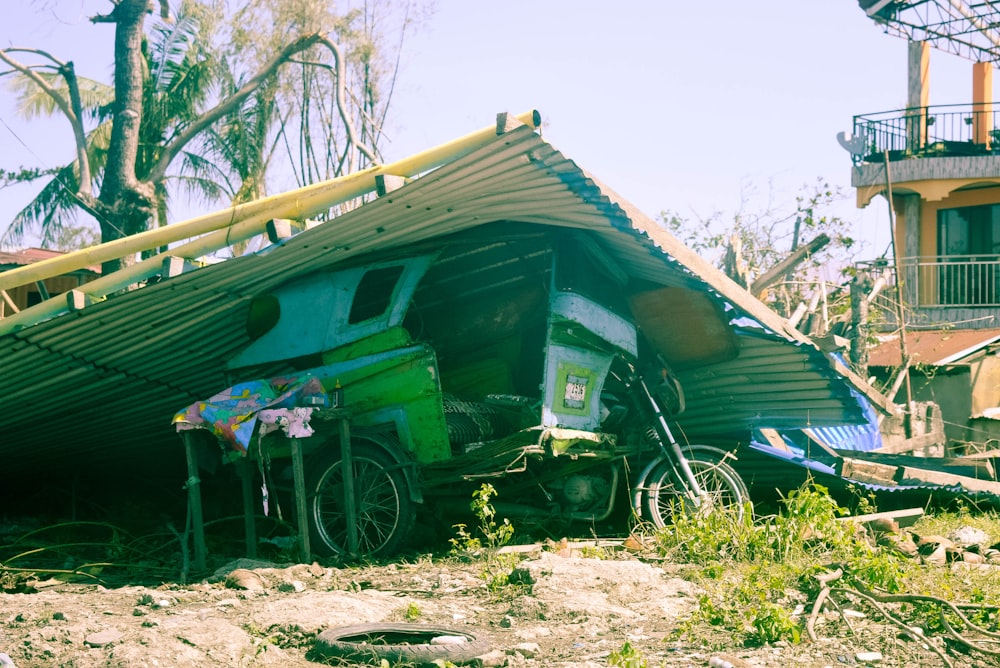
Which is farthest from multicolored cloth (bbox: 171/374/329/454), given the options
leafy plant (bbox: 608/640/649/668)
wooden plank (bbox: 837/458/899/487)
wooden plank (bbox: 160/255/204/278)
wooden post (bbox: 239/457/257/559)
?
wooden plank (bbox: 837/458/899/487)

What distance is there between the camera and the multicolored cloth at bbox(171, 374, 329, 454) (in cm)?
686

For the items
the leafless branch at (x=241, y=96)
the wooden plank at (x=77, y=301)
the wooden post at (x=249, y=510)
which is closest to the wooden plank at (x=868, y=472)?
the wooden post at (x=249, y=510)

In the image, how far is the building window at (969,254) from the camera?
22297 mm

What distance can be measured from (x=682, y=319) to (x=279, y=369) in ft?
10.6

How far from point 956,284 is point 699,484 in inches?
702

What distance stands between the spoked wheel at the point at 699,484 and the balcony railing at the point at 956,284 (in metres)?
15.5

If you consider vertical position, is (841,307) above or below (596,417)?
above

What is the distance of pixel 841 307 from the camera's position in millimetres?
14273

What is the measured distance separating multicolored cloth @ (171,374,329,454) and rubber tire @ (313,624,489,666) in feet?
6.76

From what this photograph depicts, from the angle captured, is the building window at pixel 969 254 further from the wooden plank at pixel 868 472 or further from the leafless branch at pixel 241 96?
the wooden plank at pixel 868 472

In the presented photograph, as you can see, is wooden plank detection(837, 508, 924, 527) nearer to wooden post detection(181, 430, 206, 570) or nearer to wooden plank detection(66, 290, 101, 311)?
wooden post detection(181, 430, 206, 570)

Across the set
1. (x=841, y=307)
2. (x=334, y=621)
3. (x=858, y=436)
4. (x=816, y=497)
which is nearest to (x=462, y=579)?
(x=334, y=621)

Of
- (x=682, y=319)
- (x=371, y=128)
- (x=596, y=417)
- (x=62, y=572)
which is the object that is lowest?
(x=62, y=572)

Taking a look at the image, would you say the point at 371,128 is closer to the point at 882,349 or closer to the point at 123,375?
the point at 882,349
